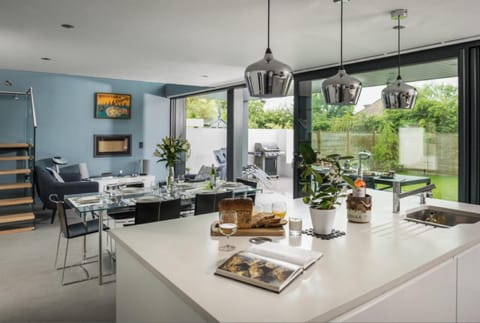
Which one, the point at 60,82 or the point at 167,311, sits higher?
the point at 60,82

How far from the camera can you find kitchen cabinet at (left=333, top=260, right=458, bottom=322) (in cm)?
130

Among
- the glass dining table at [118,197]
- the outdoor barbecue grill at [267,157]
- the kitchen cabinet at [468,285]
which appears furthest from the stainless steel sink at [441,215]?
the outdoor barbecue grill at [267,157]

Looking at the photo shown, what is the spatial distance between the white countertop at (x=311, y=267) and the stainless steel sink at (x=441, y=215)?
28cm

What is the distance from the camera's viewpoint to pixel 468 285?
6.20ft

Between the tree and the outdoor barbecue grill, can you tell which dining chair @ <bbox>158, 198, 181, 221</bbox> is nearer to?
the outdoor barbecue grill

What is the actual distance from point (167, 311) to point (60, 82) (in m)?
7.49

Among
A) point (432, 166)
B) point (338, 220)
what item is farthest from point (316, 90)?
point (338, 220)

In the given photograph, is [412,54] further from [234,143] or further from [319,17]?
[234,143]

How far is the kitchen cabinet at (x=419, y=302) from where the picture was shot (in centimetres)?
130

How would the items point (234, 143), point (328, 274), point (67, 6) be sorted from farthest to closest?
1. point (234, 143)
2. point (67, 6)
3. point (328, 274)

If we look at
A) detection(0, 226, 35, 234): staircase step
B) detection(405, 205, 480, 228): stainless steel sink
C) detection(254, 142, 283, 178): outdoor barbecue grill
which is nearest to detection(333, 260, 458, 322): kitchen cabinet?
detection(405, 205, 480, 228): stainless steel sink

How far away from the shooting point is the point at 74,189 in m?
5.64

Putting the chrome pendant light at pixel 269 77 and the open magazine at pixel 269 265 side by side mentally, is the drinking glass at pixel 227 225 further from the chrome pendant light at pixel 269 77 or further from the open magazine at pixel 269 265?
the chrome pendant light at pixel 269 77

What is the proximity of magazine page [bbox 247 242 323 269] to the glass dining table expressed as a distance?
7.29ft
